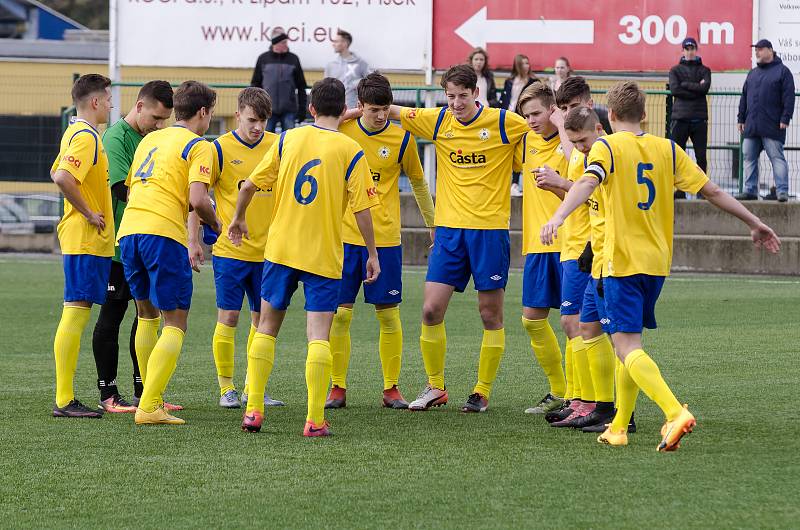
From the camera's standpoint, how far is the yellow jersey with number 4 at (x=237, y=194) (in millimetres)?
8328

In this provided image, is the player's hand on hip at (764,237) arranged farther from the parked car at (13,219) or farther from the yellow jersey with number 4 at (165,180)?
the parked car at (13,219)

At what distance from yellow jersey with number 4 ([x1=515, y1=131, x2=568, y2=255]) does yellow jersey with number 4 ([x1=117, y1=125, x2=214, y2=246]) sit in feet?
6.64

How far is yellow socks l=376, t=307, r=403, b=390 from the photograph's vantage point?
862 centimetres

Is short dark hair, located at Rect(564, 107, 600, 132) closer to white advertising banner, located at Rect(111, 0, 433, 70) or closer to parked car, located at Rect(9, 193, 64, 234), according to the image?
white advertising banner, located at Rect(111, 0, 433, 70)

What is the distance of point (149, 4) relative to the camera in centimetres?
2238

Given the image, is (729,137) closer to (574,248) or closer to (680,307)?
(680,307)

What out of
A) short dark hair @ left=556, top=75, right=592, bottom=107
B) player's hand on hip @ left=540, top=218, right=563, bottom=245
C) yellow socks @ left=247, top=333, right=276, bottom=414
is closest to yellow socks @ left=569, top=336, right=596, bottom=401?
short dark hair @ left=556, top=75, right=592, bottom=107

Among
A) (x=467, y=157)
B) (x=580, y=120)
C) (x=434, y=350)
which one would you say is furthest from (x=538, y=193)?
(x=434, y=350)

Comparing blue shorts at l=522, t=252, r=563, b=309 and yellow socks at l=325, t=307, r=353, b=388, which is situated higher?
blue shorts at l=522, t=252, r=563, b=309

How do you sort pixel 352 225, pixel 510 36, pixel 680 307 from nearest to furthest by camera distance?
pixel 352 225 < pixel 680 307 < pixel 510 36

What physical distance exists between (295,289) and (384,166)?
1.63 m

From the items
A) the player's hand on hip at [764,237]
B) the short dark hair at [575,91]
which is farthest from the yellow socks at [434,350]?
the player's hand on hip at [764,237]

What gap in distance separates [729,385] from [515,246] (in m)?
9.75

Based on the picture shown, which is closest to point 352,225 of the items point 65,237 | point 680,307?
point 65,237
